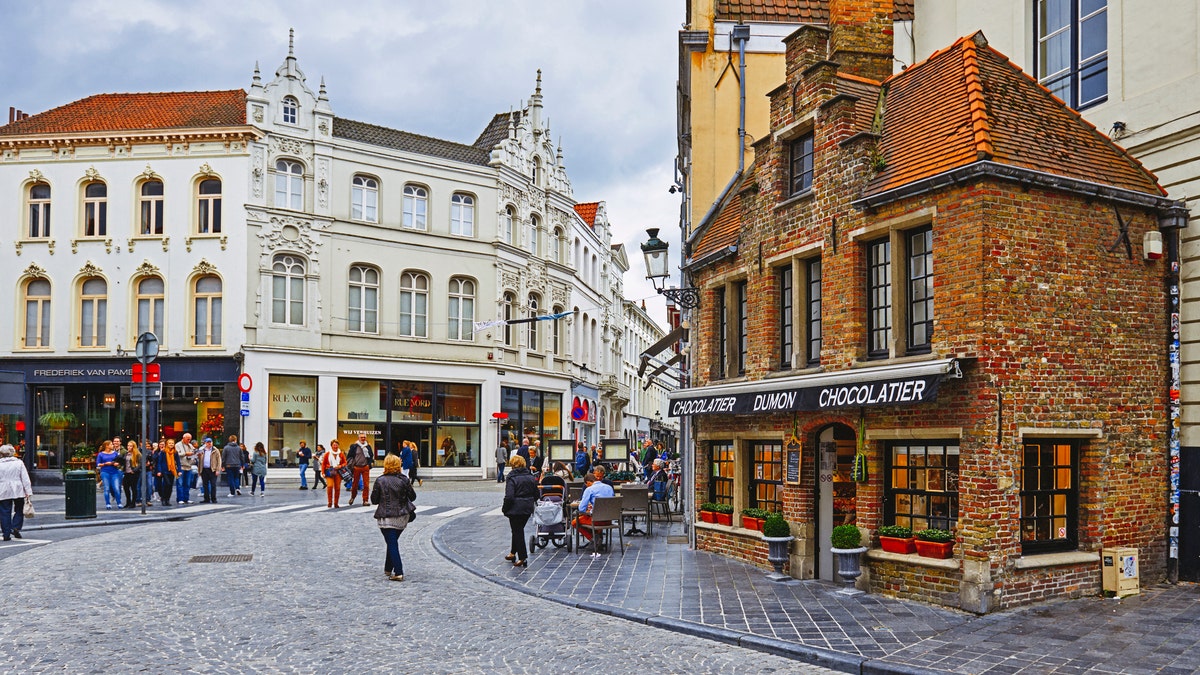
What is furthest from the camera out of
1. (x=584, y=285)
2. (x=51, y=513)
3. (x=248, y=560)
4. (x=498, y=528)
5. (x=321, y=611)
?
(x=584, y=285)

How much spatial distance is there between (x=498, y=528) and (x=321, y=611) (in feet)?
30.0

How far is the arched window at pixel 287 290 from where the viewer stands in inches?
1439

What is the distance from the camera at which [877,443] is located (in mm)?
13047

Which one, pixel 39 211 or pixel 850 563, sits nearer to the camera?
pixel 850 563

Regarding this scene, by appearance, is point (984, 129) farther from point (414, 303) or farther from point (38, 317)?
point (38, 317)

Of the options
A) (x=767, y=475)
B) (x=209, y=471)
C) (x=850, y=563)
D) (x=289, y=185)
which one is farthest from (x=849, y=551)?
(x=289, y=185)

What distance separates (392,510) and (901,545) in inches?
252

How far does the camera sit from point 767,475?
15719mm

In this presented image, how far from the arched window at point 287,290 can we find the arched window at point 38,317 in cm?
782

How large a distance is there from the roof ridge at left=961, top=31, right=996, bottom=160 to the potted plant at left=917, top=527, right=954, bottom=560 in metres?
4.18

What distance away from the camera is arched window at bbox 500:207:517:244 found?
1651 inches

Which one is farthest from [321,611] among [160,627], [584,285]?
[584,285]

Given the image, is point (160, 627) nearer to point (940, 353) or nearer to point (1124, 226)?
point (940, 353)

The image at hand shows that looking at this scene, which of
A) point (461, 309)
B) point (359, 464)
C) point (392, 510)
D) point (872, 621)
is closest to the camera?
point (872, 621)
